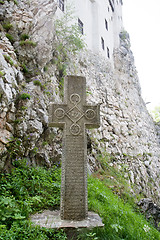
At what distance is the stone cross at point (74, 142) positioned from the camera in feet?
12.0

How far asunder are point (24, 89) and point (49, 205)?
3.84 meters

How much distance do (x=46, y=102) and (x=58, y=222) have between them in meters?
4.42

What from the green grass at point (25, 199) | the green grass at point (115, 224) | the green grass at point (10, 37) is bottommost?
the green grass at point (115, 224)

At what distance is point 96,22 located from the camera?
1577cm

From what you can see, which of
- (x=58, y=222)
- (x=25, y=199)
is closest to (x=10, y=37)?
(x=25, y=199)

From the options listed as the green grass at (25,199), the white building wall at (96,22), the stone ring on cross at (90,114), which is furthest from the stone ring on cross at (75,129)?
the white building wall at (96,22)

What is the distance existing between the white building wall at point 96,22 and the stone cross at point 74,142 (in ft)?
31.2

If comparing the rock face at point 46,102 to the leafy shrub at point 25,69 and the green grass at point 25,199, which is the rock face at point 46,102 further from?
the green grass at point 25,199

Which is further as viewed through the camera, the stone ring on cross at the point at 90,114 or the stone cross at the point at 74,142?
the stone ring on cross at the point at 90,114

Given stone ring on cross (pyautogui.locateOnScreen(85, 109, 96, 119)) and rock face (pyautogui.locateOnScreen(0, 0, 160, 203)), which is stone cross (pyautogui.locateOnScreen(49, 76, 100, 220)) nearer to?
stone ring on cross (pyautogui.locateOnScreen(85, 109, 96, 119))

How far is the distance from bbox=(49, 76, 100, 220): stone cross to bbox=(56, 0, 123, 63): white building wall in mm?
9505

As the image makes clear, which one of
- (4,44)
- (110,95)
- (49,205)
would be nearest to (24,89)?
(4,44)

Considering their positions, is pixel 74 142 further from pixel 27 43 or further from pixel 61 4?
pixel 61 4

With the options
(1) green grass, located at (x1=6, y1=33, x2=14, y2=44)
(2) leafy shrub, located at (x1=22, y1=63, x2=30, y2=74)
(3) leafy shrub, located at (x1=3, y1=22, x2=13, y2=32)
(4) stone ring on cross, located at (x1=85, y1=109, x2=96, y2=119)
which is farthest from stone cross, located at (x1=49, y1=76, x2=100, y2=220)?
(3) leafy shrub, located at (x1=3, y1=22, x2=13, y2=32)
